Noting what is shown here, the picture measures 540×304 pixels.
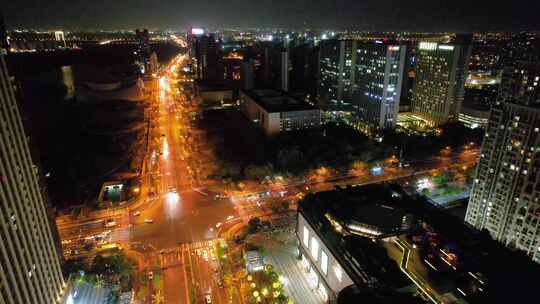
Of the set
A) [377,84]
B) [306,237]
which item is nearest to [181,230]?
[306,237]

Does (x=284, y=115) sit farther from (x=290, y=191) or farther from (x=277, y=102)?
(x=290, y=191)

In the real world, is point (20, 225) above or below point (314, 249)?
above

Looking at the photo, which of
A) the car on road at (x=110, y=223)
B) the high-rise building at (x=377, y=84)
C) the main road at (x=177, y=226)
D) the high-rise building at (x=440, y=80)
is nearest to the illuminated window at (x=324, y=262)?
the main road at (x=177, y=226)

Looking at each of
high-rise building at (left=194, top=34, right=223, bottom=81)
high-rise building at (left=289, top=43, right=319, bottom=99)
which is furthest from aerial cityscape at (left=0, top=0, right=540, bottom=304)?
high-rise building at (left=194, top=34, right=223, bottom=81)

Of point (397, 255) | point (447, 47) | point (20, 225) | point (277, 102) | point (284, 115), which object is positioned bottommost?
point (397, 255)

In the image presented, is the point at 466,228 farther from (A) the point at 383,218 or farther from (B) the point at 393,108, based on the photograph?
(B) the point at 393,108

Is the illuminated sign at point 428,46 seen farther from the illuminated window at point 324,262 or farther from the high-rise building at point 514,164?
the illuminated window at point 324,262

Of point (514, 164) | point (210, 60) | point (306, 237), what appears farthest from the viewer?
point (210, 60)
